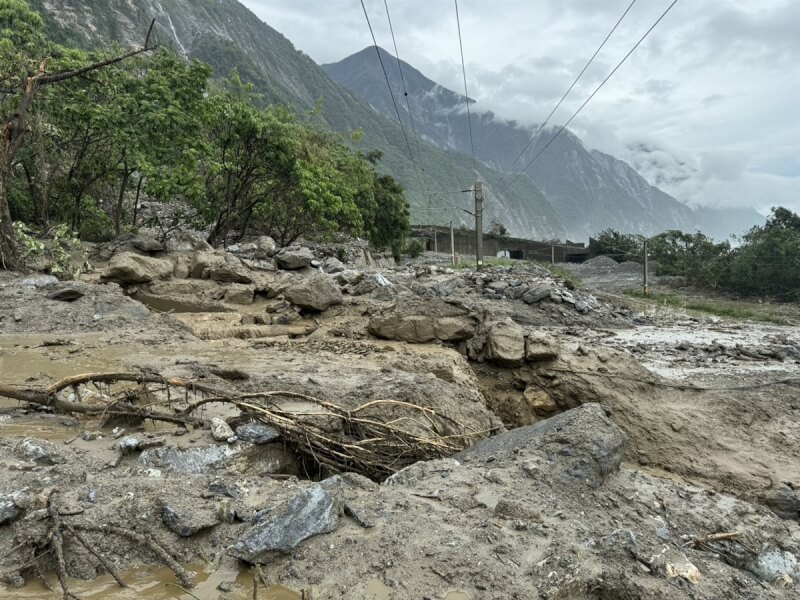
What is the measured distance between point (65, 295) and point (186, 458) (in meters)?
6.43

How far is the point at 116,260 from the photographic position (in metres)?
9.95

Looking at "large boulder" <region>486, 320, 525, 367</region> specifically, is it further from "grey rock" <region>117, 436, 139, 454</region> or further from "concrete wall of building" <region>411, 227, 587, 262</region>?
"concrete wall of building" <region>411, 227, 587, 262</region>

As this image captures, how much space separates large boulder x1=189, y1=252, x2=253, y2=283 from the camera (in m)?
10.8

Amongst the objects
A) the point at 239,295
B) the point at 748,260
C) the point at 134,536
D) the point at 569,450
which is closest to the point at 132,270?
the point at 239,295

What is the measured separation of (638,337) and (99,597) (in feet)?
40.4

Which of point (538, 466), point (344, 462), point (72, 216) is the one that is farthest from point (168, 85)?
point (538, 466)

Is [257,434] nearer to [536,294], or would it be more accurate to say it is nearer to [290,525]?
[290,525]

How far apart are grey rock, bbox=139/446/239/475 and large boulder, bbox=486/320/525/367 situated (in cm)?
409

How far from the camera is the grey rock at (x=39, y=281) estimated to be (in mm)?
8625

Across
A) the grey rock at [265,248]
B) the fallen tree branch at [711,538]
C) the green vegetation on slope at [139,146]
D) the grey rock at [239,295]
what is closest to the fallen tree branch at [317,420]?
the fallen tree branch at [711,538]

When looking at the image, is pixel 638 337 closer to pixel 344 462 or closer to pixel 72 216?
pixel 344 462

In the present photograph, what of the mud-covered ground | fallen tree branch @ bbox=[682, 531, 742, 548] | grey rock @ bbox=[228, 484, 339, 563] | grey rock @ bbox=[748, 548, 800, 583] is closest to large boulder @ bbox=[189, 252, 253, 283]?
the mud-covered ground

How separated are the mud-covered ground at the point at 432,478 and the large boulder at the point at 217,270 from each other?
9.87 ft

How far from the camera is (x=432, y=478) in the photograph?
308cm
